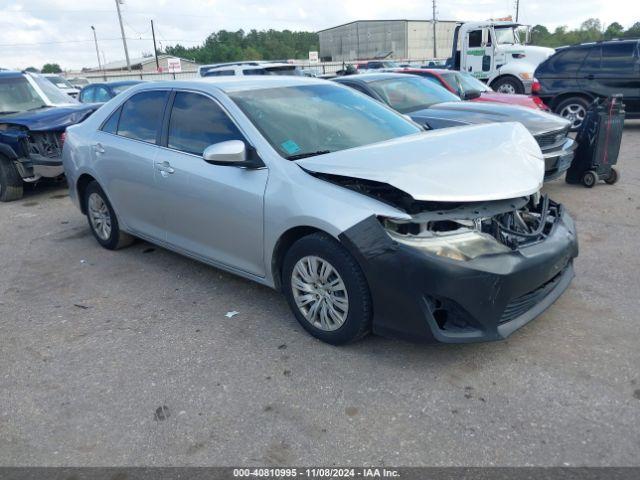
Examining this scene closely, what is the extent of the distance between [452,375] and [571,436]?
2.32ft

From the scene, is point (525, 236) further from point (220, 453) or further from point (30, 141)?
point (30, 141)

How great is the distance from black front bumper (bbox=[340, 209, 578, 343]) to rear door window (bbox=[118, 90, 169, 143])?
231 cm

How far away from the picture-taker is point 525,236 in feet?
10.6

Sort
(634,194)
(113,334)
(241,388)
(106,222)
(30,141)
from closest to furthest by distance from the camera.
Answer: (241,388) → (113,334) → (106,222) → (634,194) → (30,141)

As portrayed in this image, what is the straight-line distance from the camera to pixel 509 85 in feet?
53.5

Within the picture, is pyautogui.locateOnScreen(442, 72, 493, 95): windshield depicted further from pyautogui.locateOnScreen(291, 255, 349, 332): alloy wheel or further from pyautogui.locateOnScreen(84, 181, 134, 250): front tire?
pyautogui.locateOnScreen(291, 255, 349, 332): alloy wheel

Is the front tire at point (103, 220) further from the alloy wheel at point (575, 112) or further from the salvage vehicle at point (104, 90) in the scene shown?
the alloy wheel at point (575, 112)

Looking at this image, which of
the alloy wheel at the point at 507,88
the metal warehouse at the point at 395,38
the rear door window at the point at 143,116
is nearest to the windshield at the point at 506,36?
the alloy wheel at the point at 507,88

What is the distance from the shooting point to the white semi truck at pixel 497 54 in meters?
16.2

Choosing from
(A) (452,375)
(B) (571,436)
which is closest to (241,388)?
(A) (452,375)

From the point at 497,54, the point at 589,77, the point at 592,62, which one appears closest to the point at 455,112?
the point at 589,77

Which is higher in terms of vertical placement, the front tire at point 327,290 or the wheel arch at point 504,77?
the wheel arch at point 504,77

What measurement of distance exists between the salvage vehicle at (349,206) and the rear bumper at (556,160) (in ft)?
8.57

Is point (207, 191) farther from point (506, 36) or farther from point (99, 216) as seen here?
point (506, 36)
